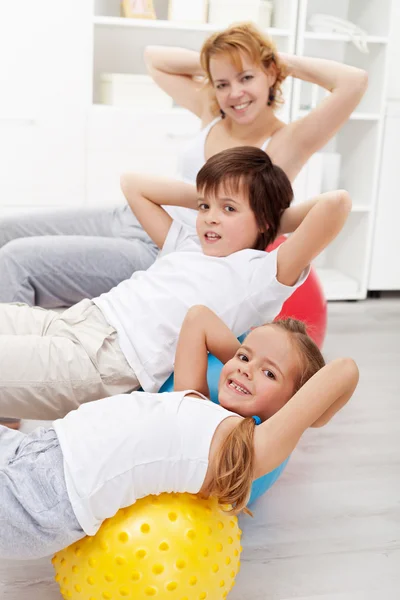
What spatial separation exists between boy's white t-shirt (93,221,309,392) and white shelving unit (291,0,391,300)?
1.74 meters

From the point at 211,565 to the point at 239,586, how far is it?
0.28 meters

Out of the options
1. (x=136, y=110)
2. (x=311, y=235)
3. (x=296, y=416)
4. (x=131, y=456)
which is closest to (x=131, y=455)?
(x=131, y=456)

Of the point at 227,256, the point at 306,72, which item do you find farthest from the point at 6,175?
the point at 227,256

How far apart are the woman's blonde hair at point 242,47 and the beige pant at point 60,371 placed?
0.82m

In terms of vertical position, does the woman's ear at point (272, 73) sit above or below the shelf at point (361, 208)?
above

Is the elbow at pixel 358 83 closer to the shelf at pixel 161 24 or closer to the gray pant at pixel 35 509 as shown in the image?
the shelf at pixel 161 24

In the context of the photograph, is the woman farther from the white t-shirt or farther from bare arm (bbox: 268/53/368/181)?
the white t-shirt

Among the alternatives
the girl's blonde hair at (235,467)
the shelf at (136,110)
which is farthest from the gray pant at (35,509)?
the shelf at (136,110)

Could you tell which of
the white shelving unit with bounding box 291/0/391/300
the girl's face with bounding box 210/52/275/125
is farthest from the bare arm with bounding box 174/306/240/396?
the white shelving unit with bounding box 291/0/391/300

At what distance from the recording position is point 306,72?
7.06ft

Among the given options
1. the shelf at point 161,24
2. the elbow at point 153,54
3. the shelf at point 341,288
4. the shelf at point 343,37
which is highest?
the shelf at point 161,24

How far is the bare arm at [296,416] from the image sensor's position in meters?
1.24

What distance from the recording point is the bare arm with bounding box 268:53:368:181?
203cm

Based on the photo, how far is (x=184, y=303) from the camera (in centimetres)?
162
